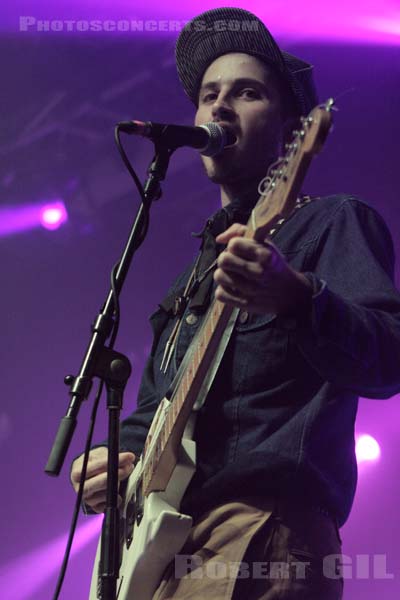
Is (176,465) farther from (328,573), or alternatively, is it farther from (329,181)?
(329,181)

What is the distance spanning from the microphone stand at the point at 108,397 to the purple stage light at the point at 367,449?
Answer: 187 centimetres

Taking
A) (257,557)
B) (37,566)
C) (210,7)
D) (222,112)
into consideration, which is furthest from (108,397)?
(210,7)

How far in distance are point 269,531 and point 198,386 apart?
291 mm

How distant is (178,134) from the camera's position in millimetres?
1579

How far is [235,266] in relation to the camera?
1.14 m

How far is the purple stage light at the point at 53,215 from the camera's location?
344 cm

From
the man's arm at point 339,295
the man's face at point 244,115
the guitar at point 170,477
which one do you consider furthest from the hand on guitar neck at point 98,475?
the man's face at point 244,115

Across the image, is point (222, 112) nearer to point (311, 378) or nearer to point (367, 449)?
point (311, 378)

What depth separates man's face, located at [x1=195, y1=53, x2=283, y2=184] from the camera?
1908mm

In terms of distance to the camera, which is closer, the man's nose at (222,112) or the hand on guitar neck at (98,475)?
the hand on guitar neck at (98,475)

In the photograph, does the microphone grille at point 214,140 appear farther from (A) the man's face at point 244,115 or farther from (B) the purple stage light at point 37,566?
(B) the purple stage light at point 37,566

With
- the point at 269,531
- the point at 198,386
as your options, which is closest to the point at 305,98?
the point at 198,386

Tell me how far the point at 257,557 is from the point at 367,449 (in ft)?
5.89

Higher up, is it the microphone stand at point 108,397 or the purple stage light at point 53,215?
the purple stage light at point 53,215
